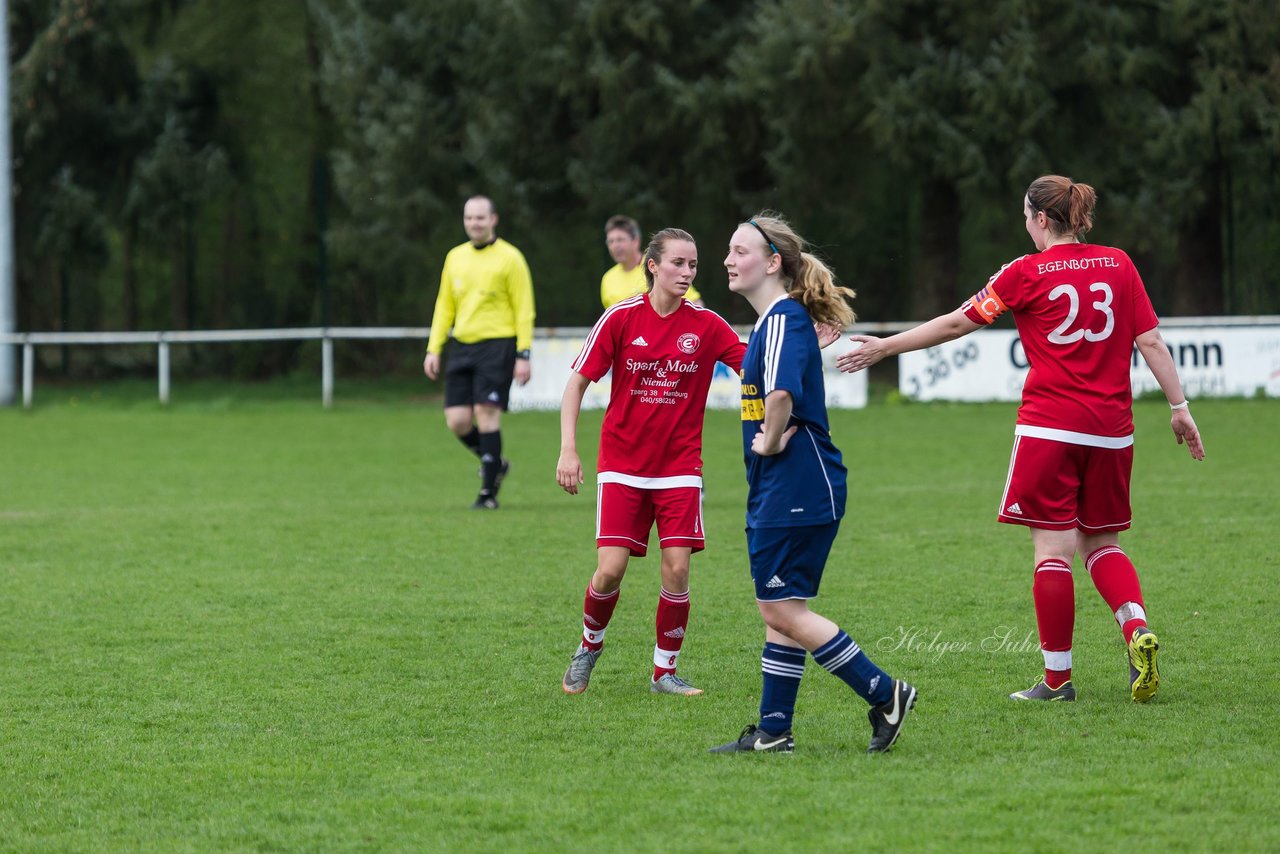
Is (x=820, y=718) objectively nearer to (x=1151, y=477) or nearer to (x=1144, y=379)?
(x=1151, y=477)

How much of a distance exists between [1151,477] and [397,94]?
50.3 feet

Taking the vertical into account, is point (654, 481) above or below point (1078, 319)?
below

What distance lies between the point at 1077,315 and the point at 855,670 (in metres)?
1.58

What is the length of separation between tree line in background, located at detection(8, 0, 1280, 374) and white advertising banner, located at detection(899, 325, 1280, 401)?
1.94 metres

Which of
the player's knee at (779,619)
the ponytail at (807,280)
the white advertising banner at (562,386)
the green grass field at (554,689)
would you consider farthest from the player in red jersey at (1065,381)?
the white advertising banner at (562,386)

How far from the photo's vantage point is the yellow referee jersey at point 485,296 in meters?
11.3

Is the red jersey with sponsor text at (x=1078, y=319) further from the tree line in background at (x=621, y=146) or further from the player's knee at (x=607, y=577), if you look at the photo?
the tree line in background at (x=621, y=146)

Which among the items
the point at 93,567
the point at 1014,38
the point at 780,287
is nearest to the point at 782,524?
the point at 780,287

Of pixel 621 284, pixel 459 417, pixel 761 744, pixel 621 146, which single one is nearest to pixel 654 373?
pixel 761 744

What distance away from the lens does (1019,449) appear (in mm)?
5641

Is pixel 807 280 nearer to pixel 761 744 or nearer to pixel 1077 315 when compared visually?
pixel 1077 315

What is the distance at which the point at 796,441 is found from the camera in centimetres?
477

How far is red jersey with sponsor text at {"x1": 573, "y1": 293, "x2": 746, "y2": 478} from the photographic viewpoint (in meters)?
5.88

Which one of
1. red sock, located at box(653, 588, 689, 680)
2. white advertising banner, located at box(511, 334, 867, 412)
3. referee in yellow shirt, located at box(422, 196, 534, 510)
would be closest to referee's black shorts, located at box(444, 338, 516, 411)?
referee in yellow shirt, located at box(422, 196, 534, 510)
